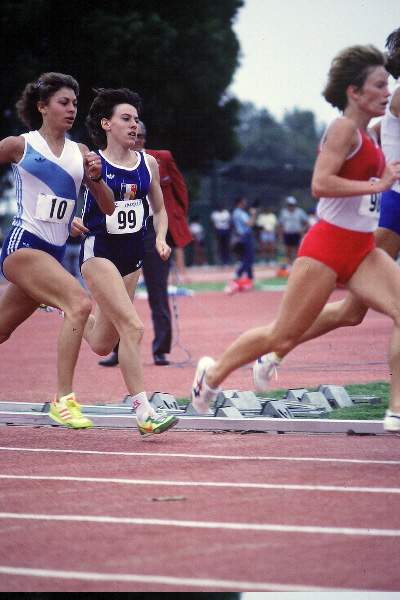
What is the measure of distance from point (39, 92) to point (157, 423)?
7.74 ft

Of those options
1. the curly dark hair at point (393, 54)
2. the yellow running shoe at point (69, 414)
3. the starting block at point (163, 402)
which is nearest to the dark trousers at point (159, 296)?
the starting block at point (163, 402)

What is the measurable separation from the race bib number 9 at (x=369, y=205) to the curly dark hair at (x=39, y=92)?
7.83 ft

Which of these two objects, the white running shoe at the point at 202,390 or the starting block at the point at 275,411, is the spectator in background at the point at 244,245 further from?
the white running shoe at the point at 202,390

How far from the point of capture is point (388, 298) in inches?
235

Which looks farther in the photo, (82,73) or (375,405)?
(82,73)

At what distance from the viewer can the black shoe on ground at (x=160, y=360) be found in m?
11.7

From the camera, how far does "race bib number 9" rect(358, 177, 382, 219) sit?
6.00 m

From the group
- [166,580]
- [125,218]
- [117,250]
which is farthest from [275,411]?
[166,580]

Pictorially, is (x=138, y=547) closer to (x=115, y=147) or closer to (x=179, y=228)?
(x=115, y=147)

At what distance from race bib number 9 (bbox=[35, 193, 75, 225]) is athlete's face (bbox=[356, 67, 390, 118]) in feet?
7.12

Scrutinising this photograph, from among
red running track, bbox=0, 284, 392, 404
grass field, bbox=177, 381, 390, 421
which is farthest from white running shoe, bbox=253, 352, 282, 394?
red running track, bbox=0, 284, 392, 404

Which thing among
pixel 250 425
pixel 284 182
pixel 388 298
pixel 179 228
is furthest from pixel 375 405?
pixel 284 182

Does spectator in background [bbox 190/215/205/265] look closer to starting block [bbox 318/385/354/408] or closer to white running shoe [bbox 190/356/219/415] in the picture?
Result: starting block [bbox 318/385/354/408]

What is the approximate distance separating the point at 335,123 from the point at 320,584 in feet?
9.38
